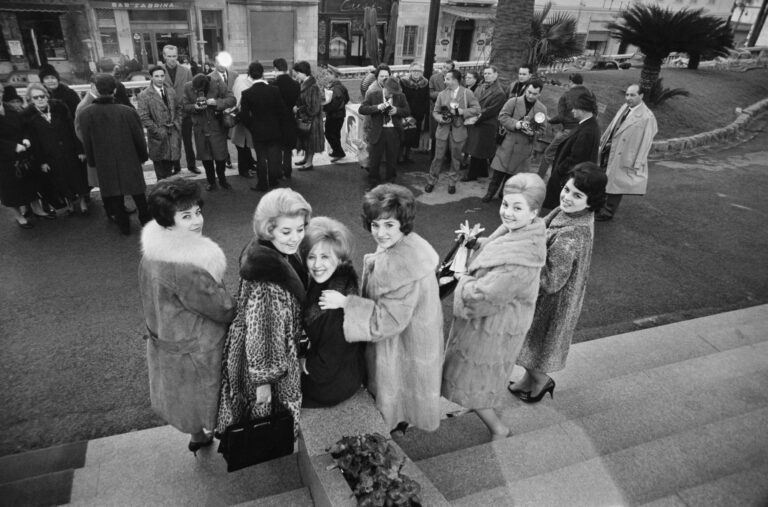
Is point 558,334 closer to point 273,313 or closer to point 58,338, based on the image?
point 273,313

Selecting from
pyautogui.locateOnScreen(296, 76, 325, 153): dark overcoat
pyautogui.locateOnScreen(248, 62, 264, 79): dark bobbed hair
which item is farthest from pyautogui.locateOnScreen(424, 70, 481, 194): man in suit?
pyautogui.locateOnScreen(248, 62, 264, 79): dark bobbed hair

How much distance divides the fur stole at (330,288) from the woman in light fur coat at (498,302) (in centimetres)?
69

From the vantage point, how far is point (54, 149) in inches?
232

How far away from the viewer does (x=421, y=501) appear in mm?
2156

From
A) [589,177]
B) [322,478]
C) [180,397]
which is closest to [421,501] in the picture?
[322,478]

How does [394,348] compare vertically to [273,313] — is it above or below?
below

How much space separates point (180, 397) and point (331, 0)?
26556 mm

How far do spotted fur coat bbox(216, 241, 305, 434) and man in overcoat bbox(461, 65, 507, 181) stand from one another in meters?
5.77

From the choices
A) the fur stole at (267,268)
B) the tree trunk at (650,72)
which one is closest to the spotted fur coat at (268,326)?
the fur stole at (267,268)

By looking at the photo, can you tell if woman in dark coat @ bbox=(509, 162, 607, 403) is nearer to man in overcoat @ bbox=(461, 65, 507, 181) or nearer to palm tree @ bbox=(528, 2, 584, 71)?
man in overcoat @ bbox=(461, 65, 507, 181)

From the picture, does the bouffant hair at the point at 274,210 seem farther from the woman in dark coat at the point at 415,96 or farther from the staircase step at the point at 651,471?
the woman in dark coat at the point at 415,96

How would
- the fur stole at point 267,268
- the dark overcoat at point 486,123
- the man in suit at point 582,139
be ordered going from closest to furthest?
the fur stole at point 267,268, the man in suit at point 582,139, the dark overcoat at point 486,123

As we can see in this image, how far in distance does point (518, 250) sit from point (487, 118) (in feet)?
17.7

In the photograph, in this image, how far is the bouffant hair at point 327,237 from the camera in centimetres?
236
